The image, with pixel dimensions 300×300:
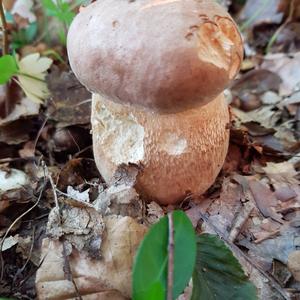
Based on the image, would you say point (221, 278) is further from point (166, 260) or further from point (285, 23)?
point (285, 23)

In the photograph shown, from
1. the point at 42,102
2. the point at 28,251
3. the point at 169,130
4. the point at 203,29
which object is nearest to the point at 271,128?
the point at 169,130

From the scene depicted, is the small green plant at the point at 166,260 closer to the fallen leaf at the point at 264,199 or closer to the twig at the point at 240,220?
the twig at the point at 240,220

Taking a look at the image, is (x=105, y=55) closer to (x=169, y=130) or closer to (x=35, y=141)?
(x=169, y=130)

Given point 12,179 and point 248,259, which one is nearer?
point 248,259

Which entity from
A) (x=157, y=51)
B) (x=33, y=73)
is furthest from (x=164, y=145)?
(x=33, y=73)

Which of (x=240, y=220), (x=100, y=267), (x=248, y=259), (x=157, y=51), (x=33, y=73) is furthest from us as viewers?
(x=33, y=73)

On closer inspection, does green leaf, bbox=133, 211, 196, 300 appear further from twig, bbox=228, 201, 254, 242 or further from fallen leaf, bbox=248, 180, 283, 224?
fallen leaf, bbox=248, 180, 283, 224
